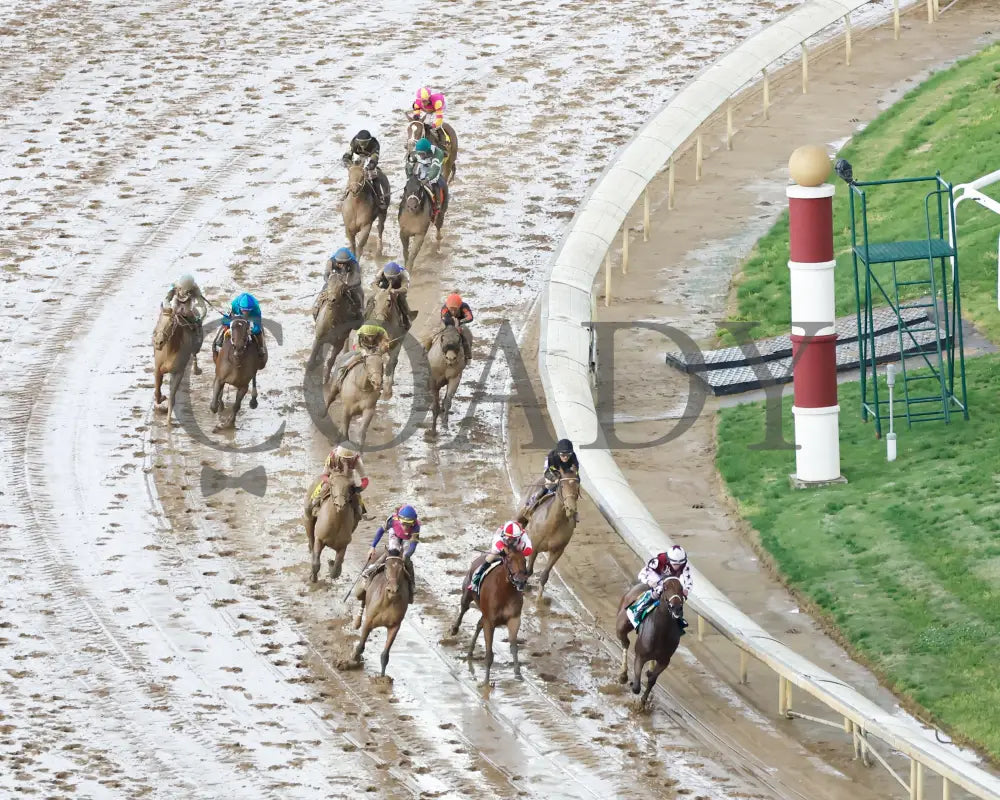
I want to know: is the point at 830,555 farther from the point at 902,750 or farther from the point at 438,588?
the point at 902,750

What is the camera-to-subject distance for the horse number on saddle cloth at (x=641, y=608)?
622 inches

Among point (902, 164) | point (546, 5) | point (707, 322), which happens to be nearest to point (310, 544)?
point (707, 322)

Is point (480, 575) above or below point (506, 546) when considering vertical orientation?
below

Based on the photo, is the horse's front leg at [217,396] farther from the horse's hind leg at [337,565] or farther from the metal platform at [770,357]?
the metal platform at [770,357]

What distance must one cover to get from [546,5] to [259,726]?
23.0 metres

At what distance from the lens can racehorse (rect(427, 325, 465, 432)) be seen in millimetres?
20703

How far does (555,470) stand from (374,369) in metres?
3.15

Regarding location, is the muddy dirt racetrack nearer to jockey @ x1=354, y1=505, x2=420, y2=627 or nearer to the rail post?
jockey @ x1=354, y1=505, x2=420, y2=627

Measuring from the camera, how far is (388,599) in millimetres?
16000

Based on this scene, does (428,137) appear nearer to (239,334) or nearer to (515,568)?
(239,334)

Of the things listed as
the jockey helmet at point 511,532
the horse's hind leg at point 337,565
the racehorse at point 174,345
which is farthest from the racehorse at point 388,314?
the jockey helmet at point 511,532

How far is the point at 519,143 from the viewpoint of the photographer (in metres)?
29.9

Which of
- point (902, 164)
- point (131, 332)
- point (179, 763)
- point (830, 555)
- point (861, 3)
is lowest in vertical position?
point (179, 763)

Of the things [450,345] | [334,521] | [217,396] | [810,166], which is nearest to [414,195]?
[450,345]
